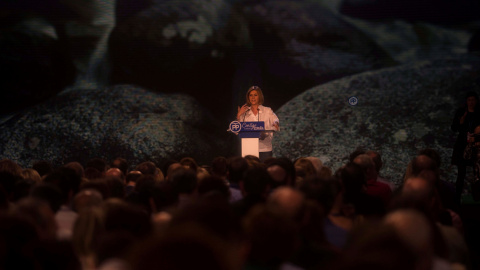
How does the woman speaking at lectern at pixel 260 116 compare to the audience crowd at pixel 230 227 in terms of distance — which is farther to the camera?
the woman speaking at lectern at pixel 260 116

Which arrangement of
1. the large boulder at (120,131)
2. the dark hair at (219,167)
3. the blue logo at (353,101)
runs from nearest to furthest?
the dark hair at (219,167) < the blue logo at (353,101) < the large boulder at (120,131)

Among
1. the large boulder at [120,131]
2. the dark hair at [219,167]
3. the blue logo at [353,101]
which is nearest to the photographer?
the dark hair at [219,167]

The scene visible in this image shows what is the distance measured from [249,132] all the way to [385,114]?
142 inches

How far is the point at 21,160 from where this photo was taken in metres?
10.3

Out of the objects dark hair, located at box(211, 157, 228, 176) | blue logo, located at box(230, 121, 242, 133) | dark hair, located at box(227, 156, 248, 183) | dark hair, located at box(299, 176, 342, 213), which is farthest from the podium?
dark hair, located at box(299, 176, 342, 213)

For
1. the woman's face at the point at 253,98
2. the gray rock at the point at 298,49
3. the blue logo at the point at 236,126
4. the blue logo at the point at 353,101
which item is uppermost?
the gray rock at the point at 298,49

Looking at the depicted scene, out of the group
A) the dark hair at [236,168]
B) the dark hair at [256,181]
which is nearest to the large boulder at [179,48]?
the dark hair at [236,168]

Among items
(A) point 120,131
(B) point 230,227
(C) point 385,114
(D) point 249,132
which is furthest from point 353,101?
(B) point 230,227

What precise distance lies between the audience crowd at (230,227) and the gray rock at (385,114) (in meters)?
5.15

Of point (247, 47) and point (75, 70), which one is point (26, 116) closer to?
point (75, 70)

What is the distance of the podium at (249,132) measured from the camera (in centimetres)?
696

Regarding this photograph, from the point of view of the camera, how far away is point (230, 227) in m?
2.07

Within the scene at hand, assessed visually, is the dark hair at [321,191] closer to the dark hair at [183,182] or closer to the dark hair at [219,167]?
the dark hair at [183,182]

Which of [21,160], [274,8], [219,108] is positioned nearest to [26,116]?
[21,160]
